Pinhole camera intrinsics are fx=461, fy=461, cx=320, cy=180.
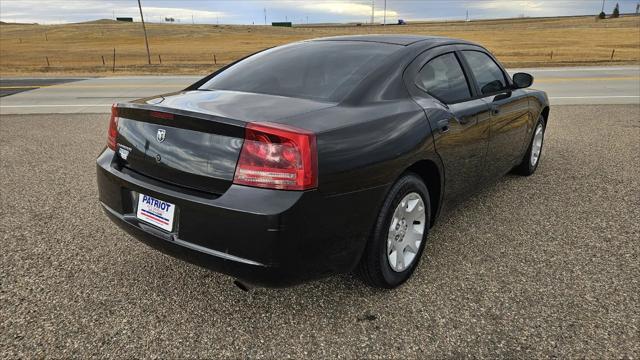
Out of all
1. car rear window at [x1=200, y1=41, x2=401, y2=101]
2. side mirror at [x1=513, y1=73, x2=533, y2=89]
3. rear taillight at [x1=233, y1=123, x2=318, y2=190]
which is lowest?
rear taillight at [x1=233, y1=123, x2=318, y2=190]

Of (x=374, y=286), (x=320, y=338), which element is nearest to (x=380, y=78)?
(x=374, y=286)

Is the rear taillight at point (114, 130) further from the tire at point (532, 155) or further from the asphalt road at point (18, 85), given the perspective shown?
the asphalt road at point (18, 85)

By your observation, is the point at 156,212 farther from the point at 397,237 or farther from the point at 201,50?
the point at 201,50

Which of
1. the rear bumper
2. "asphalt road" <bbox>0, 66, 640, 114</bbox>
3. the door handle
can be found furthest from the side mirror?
"asphalt road" <bbox>0, 66, 640, 114</bbox>

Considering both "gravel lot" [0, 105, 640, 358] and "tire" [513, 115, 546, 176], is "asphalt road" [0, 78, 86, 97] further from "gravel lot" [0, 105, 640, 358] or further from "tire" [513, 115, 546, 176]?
"tire" [513, 115, 546, 176]

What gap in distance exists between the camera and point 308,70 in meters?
2.96

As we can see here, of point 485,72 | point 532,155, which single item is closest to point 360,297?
point 485,72

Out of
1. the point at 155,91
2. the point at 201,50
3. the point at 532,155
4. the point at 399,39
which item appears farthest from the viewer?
the point at 201,50

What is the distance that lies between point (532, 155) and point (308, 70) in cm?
307

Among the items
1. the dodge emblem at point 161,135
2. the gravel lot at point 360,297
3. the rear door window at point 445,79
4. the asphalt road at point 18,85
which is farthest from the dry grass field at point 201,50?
the dodge emblem at point 161,135

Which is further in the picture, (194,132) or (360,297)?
(360,297)

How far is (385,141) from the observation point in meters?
2.46

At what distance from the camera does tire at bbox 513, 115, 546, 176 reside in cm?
479

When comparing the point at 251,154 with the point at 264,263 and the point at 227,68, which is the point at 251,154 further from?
the point at 227,68
